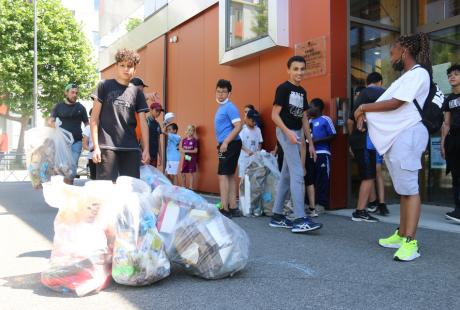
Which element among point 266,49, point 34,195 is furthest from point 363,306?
point 34,195

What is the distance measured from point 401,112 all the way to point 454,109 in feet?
6.93

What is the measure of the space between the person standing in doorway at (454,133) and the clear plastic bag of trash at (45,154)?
4.97 meters

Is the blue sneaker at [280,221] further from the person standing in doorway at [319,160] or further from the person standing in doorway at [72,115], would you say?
the person standing in doorway at [72,115]

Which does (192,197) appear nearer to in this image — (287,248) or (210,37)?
(287,248)

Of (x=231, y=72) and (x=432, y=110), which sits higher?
(x=231, y=72)

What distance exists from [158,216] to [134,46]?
1144 centimetres

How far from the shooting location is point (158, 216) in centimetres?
321

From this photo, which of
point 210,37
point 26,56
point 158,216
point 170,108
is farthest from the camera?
point 26,56

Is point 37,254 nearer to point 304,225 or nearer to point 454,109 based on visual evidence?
point 304,225

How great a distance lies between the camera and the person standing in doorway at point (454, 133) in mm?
5367

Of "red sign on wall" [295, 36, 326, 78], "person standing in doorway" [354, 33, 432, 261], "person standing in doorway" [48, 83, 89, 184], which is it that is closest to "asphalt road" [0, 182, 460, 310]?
"person standing in doorway" [354, 33, 432, 261]

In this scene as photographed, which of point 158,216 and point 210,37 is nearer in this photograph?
point 158,216

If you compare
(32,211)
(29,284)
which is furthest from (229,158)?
(32,211)

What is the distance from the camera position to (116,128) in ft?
12.7
